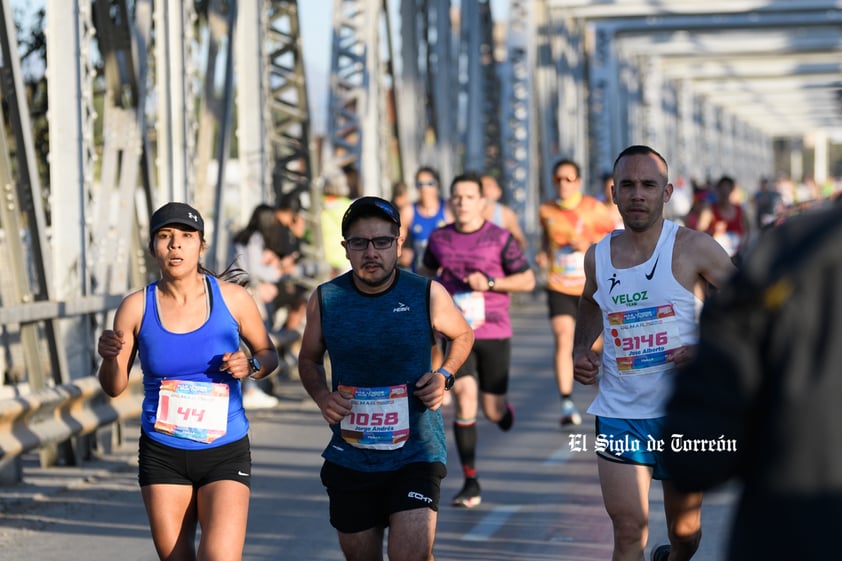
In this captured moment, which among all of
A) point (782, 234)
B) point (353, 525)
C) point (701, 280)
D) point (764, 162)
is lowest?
point (764, 162)

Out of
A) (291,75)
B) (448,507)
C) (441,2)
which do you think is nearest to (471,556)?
(448,507)

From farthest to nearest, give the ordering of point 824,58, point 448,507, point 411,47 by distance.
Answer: point 824,58
point 411,47
point 448,507

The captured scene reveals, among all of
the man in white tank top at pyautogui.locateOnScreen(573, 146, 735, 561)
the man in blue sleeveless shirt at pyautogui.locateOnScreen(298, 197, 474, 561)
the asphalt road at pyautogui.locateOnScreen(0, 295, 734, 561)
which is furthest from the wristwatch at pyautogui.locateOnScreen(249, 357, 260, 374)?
the asphalt road at pyautogui.locateOnScreen(0, 295, 734, 561)

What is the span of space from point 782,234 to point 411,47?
753 inches

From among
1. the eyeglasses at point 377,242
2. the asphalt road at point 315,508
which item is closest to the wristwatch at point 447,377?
the eyeglasses at point 377,242

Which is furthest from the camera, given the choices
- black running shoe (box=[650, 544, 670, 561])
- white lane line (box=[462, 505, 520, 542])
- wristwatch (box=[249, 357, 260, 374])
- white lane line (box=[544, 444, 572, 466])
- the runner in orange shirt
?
the runner in orange shirt

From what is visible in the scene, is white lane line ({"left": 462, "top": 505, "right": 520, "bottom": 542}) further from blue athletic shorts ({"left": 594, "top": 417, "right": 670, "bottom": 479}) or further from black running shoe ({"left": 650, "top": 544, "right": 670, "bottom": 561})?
blue athletic shorts ({"left": 594, "top": 417, "right": 670, "bottom": 479})

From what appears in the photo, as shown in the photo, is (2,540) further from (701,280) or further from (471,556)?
(701,280)

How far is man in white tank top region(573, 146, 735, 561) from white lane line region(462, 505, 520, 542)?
2.06 metres

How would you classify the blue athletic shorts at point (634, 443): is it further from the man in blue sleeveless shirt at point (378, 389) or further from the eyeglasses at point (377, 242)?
the eyeglasses at point (377, 242)

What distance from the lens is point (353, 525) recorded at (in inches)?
213

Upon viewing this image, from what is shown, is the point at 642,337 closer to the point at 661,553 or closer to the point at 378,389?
the point at 661,553

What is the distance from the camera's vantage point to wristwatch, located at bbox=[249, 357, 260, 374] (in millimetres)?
5648

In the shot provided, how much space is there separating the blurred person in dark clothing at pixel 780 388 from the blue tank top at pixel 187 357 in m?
3.15
